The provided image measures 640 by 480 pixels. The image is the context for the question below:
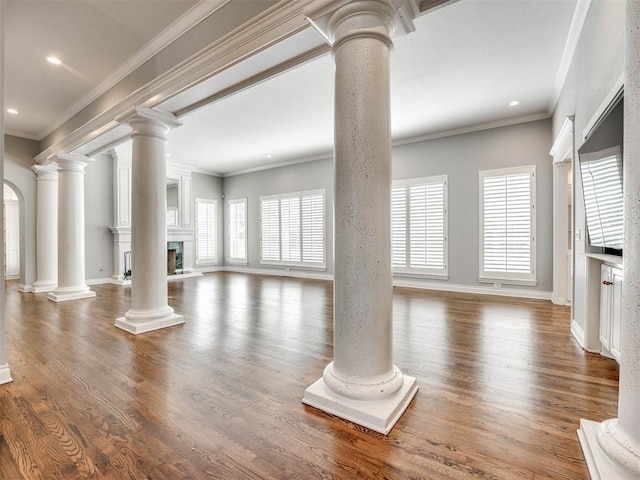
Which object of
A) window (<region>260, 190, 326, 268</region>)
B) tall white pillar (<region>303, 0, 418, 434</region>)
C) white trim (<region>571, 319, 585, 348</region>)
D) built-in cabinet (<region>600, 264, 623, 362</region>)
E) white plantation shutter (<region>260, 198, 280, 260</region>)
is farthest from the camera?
white plantation shutter (<region>260, 198, 280, 260</region>)

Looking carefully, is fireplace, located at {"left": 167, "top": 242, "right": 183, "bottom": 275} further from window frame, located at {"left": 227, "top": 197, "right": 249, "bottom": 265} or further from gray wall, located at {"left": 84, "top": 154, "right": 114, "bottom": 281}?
window frame, located at {"left": 227, "top": 197, "right": 249, "bottom": 265}

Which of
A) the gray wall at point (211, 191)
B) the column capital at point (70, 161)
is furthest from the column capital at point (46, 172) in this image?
the gray wall at point (211, 191)

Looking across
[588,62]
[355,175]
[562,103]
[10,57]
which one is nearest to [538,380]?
[355,175]

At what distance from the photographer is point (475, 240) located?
553cm

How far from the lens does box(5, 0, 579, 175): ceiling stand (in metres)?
2.81

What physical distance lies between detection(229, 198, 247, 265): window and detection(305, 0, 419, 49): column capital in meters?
7.44

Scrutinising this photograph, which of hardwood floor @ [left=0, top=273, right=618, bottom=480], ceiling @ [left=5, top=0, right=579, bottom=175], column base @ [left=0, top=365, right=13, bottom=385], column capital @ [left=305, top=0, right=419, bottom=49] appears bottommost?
hardwood floor @ [left=0, top=273, right=618, bottom=480]

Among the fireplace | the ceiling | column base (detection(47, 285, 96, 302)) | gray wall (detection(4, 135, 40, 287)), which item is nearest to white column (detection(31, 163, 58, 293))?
gray wall (detection(4, 135, 40, 287))

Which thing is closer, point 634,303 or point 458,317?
point 634,303

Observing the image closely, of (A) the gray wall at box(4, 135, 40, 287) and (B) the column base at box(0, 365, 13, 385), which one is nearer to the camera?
(B) the column base at box(0, 365, 13, 385)

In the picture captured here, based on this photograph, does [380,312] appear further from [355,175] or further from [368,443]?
[355,175]

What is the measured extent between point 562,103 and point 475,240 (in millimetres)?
2379

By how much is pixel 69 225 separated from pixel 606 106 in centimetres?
723

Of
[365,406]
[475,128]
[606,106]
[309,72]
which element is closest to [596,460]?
[365,406]
